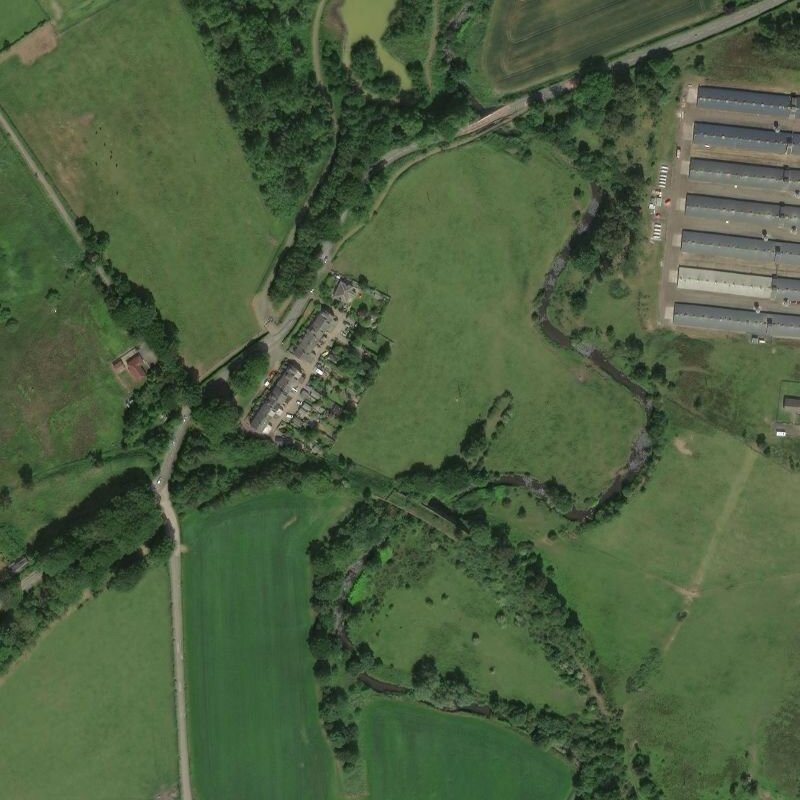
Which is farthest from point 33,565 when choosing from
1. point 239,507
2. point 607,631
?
point 607,631

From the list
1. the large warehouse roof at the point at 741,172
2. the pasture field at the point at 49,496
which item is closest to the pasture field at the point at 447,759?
the pasture field at the point at 49,496

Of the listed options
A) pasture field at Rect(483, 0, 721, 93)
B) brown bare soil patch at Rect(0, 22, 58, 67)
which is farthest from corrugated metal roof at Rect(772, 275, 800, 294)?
brown bare soil patch at Rect(0, 22, 58, 67)

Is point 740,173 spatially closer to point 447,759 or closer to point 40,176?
point 447,759

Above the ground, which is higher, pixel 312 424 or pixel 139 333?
pixel 139 333

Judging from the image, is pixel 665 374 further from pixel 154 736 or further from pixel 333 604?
pixel 154 736

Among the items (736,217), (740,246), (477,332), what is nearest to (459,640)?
(477,332)

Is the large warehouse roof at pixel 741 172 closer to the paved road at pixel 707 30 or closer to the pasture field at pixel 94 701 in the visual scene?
the paved road at pixel 707 30

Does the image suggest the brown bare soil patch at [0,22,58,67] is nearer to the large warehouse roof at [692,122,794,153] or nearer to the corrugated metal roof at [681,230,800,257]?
the large warehouse roof at [692,122,794,153]
